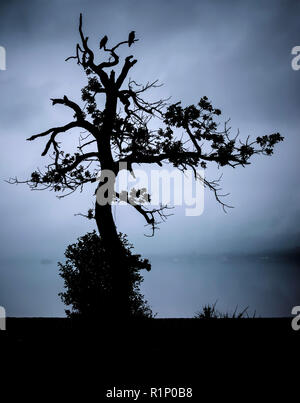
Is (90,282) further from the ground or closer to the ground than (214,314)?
further from the ground

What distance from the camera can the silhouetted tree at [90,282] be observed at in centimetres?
1078

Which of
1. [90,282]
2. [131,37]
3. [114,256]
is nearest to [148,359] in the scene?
[114,256]

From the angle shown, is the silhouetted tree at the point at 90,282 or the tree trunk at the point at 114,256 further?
the silhouetted tree at the point at 90,282

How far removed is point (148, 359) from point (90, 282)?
5.08 metres

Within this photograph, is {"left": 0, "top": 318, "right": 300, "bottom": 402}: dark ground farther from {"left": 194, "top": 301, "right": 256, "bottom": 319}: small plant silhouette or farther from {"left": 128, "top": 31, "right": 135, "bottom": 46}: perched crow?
{"left": 128, "top": 31, "right": 135, "bottom": 46}: perched crow

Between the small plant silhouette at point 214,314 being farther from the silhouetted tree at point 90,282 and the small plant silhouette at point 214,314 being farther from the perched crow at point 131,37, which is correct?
the perched crow at point 131,37

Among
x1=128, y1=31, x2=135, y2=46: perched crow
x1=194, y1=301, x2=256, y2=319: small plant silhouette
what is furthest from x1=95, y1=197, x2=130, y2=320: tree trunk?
x1=128, y1=31, x2=135, y2=46: perched crow

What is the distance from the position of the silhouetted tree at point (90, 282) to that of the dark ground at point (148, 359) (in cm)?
166

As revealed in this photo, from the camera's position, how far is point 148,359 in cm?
671

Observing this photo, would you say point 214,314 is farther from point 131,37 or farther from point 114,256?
point 131,37

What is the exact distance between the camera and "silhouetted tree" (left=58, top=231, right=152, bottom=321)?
35.4 feet

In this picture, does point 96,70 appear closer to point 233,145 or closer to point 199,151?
point 199,151

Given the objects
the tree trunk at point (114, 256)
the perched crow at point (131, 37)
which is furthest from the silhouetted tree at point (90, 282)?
the perched crow at point (131, 37)
